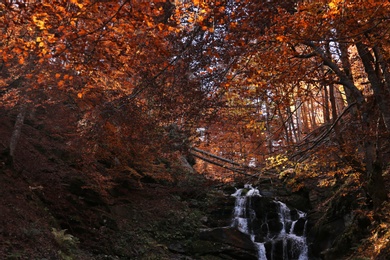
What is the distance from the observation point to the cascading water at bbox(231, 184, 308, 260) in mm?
14789

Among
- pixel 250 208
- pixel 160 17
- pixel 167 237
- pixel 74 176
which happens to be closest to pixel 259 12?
pixel 160 17

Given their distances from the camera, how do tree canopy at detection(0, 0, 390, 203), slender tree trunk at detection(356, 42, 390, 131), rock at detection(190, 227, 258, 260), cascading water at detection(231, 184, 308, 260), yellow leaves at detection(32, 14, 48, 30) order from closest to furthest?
yellow leaves at detection(32, 14, 48, 30) → tree canopy at detection(0, 0, 390, 203) → slender tree trunk at detection(356, 42, 390, 131) → rock at detection(190, 227, 258, 260) → cascading water at detection(231, 184, 308, 260)

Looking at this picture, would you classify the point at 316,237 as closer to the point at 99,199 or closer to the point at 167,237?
the point at 167,237

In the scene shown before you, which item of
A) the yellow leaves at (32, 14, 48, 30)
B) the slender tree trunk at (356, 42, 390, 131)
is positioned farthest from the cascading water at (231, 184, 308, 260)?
the yellow leaves at (32, 14, 48, 30)

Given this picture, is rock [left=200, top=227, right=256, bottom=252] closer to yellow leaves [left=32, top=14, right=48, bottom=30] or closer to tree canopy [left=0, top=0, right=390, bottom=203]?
tree canopy [left=0, top=0, right=390, bottom=203]

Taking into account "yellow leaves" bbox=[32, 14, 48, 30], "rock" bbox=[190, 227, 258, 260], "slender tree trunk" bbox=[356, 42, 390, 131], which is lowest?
"rock" bbox=[190, 227, 258, 260]

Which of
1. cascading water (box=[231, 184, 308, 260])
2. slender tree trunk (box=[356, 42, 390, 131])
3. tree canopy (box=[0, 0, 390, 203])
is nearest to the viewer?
tree canopy (box=[0, 0, 390, 203])

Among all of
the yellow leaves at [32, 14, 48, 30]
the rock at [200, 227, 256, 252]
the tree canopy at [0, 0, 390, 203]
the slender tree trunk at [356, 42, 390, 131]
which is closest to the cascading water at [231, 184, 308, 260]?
the rock at [200, 227, 256, 252]

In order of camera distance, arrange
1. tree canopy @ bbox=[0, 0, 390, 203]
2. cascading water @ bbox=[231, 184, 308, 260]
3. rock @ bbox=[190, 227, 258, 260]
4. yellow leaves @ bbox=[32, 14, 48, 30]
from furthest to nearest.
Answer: cascading water @ bbox=[231, 184, 308, 260] < rock @ bbox=[190, 227, 258, 260] < tree canopy @ bbox=[0, 0, 390, 203] < yellow leaves @ bbox=[32, 14, 48, 30]

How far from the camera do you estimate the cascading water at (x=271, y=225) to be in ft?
48.5

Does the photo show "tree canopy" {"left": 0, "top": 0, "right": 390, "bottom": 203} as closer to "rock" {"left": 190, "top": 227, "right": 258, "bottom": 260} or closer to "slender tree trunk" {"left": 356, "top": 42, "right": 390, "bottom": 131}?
"slender tree trunk" {"left": 356, "top": 42, "right": 390, "bottom": 131}

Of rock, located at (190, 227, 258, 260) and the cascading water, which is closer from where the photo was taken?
rock, located at (190, 227, 258, 260)

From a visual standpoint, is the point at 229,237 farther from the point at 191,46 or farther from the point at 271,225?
the point at 191,46

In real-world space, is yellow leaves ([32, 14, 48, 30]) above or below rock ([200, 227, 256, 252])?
above
